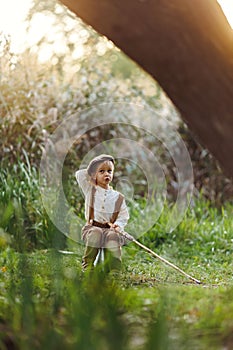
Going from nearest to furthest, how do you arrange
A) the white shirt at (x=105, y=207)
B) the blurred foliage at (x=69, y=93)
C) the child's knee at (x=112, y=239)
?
1. the child's knee at (x=112, y=239)
2. the white shirt at (x=105, y=207)
3. the blurred foliage at (x=69, y=93)

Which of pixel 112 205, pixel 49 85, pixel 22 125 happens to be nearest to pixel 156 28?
pixel 112 205

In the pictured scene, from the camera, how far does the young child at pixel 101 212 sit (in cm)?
520

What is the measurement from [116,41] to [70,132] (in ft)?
15.8

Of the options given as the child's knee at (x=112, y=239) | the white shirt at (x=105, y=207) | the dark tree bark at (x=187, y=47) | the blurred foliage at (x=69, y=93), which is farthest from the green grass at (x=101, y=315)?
the blurred foliage at (x=69, y=93)

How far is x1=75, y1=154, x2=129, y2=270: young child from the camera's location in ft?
17.1

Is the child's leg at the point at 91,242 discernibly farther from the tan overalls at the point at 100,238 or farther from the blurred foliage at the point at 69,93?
the blurred foliage at the point at 69,93

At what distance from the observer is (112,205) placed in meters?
5.33

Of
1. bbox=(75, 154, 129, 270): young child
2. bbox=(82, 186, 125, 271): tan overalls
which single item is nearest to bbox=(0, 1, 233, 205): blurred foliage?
bbox=(75, 154, 129, 270): young child

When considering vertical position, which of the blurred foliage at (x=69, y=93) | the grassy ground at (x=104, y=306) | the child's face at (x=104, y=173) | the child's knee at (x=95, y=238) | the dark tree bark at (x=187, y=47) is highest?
the dark tree bark at (x=187, y=47)

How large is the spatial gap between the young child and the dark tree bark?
2101 mm

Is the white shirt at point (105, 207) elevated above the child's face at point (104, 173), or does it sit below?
below

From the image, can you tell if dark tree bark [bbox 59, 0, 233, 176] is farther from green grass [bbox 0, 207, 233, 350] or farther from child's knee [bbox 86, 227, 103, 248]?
child's knee [bbox 86, 227, 103, 248]

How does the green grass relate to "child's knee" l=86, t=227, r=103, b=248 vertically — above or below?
above

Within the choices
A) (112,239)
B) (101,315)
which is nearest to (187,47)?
(101,315)
